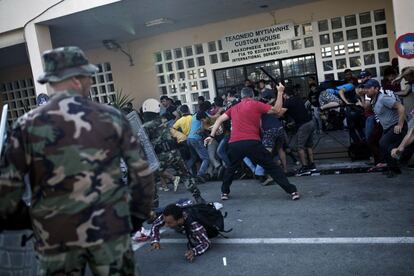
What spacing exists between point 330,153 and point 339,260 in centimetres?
504

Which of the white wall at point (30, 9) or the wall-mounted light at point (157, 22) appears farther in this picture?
the wall-mounted light at point (157, 22)

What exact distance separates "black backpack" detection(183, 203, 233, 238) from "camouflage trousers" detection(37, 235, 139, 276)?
7.33 feet

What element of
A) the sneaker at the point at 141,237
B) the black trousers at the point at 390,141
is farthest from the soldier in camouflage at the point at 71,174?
the black trousers at the point at 390,141

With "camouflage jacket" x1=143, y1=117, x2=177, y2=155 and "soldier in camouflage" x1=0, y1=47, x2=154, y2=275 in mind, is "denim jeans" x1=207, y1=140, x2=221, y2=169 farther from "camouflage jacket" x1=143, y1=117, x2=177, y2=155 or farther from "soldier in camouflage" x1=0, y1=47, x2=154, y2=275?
"soldier in camouflage" x1=0, y1=47, x2=154, y2=275

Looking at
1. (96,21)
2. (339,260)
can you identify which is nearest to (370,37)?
(96,21)

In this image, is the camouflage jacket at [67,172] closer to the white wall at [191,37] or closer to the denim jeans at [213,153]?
the denim jeans at [213,153]

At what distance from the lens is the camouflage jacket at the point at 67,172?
7.19 feet

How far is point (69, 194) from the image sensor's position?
2.19 m

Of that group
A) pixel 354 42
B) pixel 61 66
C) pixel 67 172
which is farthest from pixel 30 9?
pixel 67 172

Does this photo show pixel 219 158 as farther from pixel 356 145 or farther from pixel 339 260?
pixel 339 260

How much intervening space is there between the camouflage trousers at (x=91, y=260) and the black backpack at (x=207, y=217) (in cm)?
223

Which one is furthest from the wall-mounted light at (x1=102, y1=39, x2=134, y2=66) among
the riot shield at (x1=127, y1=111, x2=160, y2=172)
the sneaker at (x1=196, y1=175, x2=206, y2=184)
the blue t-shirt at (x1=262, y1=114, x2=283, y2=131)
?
the riot shield at (x1=127, y1=111, x2=160, y2=172)

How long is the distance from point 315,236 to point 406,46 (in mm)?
4050

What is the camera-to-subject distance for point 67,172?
2.19 meters
